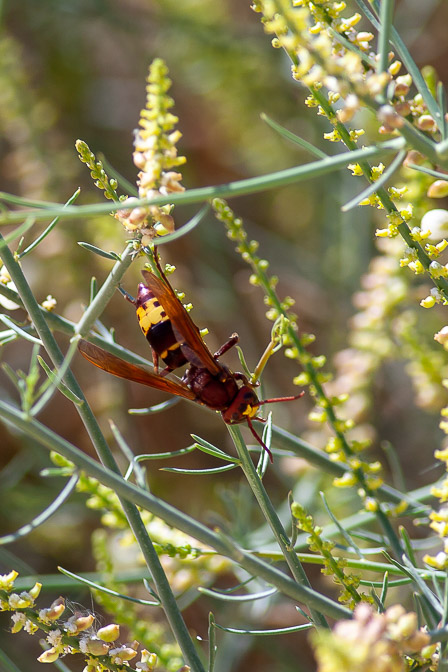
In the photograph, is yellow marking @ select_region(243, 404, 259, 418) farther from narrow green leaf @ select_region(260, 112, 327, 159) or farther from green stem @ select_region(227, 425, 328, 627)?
narrow green leaf @ select_region(260, 112, 327, 159)

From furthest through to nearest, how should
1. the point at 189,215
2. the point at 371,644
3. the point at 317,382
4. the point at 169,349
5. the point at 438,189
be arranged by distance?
the point at 189,215 → the point at 169,349 → the point at 317,382 → the point at 438,189 → the point at 371,644

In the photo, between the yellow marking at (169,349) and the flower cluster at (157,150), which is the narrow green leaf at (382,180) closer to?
the flower cluster at (157,150)

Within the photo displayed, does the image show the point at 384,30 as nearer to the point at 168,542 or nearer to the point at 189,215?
the point at 168,542

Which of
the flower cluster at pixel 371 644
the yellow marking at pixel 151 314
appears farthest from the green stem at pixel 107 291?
the flower cluster at pixel 371 644

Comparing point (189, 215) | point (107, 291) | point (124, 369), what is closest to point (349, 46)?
point (107, 291)

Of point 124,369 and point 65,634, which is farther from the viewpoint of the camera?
point 124,369

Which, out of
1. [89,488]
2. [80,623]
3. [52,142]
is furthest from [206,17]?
[80,623]
